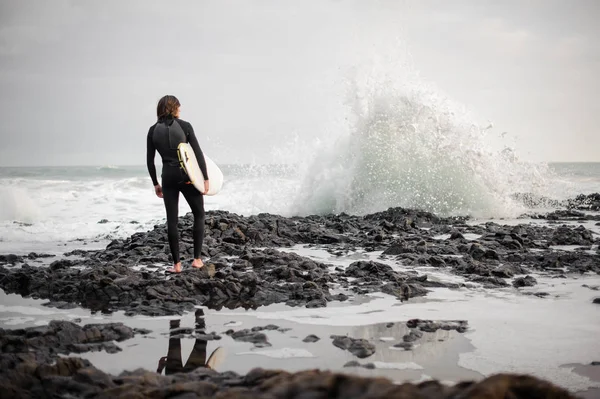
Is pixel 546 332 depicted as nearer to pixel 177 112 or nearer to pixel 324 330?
pixel 324 330

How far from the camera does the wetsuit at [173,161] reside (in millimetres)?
7297

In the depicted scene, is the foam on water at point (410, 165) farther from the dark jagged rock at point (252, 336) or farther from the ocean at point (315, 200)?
the dark jagged rock at point (252, 336)

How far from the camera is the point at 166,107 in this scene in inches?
289

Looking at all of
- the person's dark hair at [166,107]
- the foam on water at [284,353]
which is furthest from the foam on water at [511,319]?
the person's dark hair at [166,107]

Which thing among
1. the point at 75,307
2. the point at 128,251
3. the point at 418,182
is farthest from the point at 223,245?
the point at 418,182

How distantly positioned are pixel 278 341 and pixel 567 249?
295 inches

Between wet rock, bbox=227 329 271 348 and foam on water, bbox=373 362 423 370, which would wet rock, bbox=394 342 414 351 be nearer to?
foam on water, bbox=373 362 423 370

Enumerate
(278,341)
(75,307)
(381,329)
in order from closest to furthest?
(278,341) → (381,329) → (75,307)

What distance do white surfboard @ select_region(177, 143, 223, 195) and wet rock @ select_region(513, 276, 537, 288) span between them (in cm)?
416

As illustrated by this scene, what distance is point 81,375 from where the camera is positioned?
11.2ft

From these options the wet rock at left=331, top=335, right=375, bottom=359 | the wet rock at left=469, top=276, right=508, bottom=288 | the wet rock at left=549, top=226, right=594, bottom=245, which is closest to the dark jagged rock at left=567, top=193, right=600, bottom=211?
the wet rock at left=549, top=226, right=594, bottom=245

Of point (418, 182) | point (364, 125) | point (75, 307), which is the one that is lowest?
point (75, 307)

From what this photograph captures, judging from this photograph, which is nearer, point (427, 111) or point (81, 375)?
point (81, 375)

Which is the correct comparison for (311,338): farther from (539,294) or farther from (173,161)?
(173,161)
